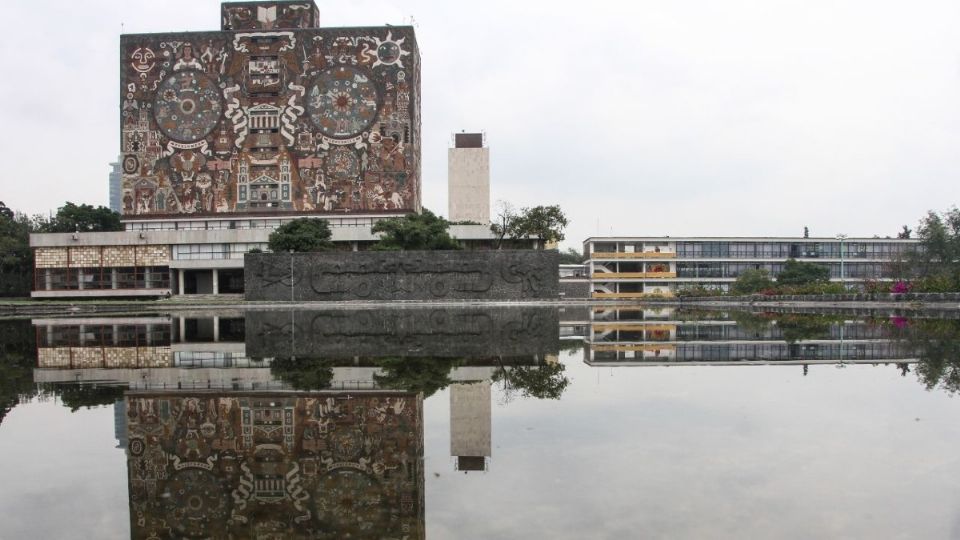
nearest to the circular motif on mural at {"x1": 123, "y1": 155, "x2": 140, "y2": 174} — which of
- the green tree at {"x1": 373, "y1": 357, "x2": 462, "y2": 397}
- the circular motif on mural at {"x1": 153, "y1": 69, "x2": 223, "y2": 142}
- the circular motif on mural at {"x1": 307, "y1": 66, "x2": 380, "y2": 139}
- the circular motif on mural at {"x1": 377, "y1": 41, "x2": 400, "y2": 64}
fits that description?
the circular motif on mural at {"x1": 153, "y1": 69, "x2": 223, "y2": 142}

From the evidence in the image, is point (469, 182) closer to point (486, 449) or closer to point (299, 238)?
point (299, 238)

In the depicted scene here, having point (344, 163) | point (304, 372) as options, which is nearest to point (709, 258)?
point (344, 163)

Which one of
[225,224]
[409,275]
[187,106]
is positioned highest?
[187,106]

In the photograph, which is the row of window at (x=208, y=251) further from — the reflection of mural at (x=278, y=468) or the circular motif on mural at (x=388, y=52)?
the reflection of mural at (x=278, y=468)

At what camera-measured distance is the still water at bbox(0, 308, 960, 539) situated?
13.7ft

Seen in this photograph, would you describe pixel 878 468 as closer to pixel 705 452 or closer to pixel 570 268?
pixel 705 452

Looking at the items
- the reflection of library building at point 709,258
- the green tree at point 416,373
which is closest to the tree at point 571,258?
the reflection of library building at point 709,258

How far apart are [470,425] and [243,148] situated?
174ft

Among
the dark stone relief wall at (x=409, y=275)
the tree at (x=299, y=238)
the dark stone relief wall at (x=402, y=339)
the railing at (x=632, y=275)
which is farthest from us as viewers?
the railing at (x=632, y=275)

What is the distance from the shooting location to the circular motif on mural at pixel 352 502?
4184 mm

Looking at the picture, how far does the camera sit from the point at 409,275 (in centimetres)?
4269

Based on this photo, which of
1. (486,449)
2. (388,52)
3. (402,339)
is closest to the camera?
(486,449)

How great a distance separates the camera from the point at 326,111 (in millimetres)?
54875

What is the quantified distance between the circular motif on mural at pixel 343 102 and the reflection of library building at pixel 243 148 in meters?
0.07
